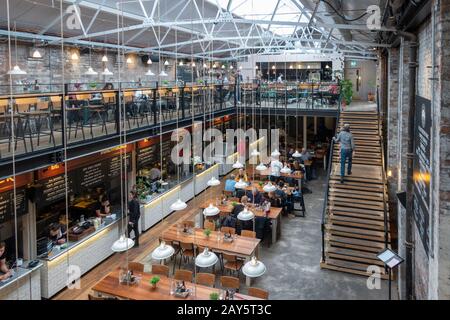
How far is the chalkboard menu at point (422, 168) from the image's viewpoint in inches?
192

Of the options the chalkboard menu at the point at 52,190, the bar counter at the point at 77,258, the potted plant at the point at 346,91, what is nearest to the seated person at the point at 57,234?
Answer: the bar counter at the point at 77,258

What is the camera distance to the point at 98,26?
1639 cm

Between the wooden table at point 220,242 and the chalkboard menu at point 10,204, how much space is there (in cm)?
334

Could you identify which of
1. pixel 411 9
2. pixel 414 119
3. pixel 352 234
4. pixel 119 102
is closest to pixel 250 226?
pixel 352 234

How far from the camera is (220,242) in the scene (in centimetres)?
976

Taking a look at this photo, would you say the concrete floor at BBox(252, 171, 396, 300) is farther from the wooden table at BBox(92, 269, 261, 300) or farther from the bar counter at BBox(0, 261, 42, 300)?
the bar counter at BBox(0, 261, 42, 300)

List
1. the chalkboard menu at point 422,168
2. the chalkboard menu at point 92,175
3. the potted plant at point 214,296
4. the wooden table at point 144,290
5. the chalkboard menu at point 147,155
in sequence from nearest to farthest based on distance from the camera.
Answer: the chalkboard menu at point 422,168 < the potted plant at point 214,296 < the wooden table at point 144,290 < the chalkboard menu at point 92,175 < the chalkboard menu at point 147,155

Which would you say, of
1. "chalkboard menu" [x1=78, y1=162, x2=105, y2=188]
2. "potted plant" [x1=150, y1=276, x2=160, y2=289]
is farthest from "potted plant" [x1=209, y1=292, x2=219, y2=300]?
"chalkboard menu" [x1=78, y1=162, x2=105, y2=188]

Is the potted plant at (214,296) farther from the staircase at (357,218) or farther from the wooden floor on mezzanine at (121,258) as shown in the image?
the staircase at (357,218)

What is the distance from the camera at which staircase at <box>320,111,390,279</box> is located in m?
10.1

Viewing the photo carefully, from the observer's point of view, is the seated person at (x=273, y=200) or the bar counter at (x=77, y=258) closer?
the bar counter at (x=77, y=258)

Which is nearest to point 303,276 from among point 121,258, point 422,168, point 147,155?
point 121,258

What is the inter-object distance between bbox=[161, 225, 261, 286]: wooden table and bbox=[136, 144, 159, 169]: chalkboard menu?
3.97 meters

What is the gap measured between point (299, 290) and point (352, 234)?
8.63ft
